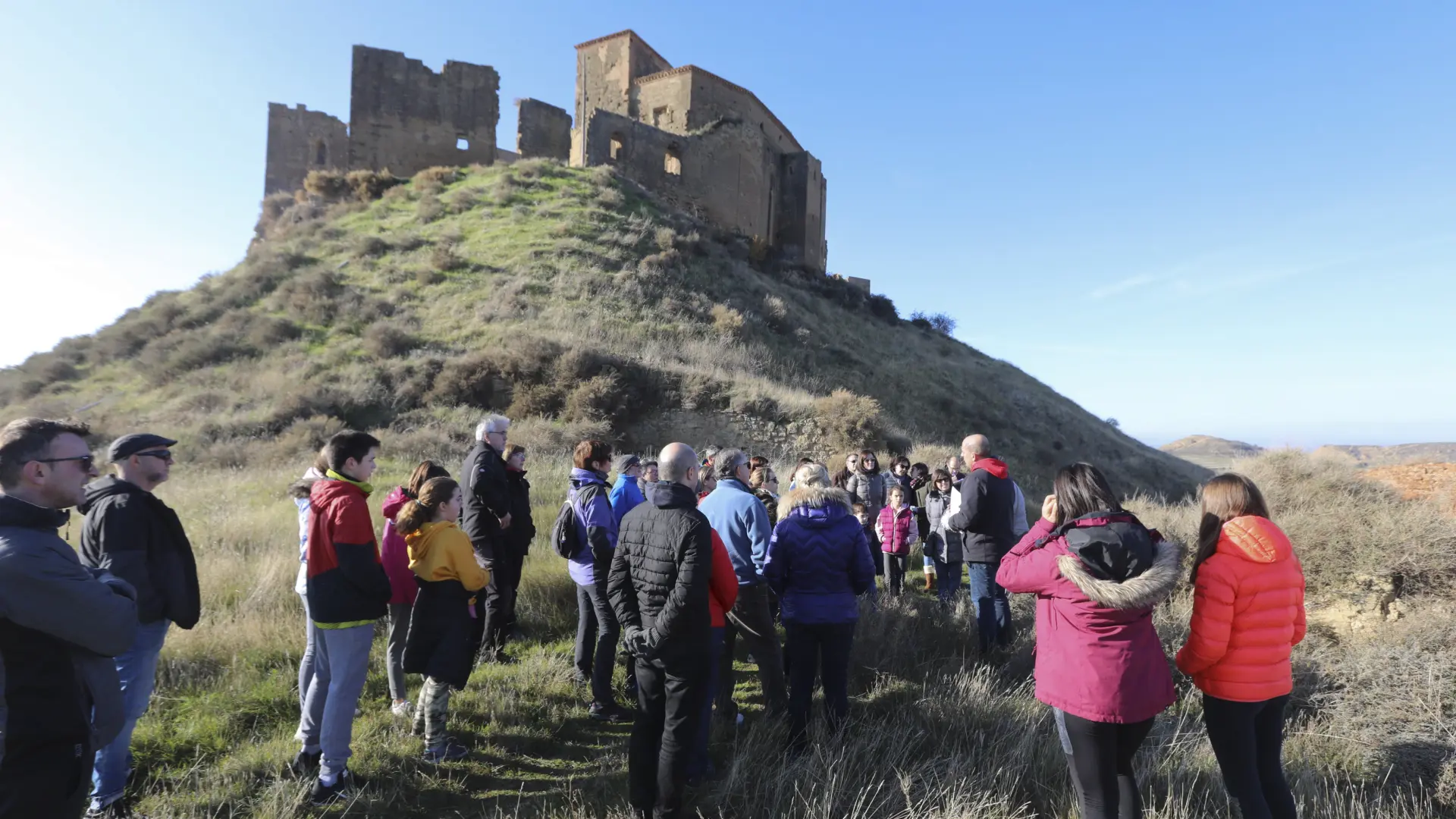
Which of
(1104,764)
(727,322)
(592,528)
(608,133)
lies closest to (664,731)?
(592,528)

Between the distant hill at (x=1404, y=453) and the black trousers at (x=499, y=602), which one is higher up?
the distant hill at (x=1404, y=453)

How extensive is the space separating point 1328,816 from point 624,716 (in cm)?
393

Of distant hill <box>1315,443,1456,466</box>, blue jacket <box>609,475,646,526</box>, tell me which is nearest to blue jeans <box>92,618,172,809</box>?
blue jacket <box>609,475,646,526</box>

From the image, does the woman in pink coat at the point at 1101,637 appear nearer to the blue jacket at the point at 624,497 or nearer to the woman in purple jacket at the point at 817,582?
the woman in purple jacket at the point at 817,582

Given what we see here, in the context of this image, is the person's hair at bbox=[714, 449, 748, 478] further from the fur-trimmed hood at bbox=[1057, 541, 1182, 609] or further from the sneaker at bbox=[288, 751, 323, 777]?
the sneaker at bbox=[288, 751, 323, 777]

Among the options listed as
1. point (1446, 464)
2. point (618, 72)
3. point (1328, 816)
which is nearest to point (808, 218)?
point (618, 72)

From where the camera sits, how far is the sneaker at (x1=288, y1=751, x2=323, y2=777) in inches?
143

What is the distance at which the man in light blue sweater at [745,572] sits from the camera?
422 centimetres

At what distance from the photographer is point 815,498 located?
13.2 feet

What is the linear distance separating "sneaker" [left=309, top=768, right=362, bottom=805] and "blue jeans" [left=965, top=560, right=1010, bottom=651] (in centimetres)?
450

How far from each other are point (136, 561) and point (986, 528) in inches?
212

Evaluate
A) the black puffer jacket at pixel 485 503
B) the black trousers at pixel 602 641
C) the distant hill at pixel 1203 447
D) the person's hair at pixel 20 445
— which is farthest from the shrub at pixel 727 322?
the distant hill at pixel 1203 447

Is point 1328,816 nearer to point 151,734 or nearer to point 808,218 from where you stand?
point 151,734

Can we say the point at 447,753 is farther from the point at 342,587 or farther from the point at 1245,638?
the point at 1245,638
